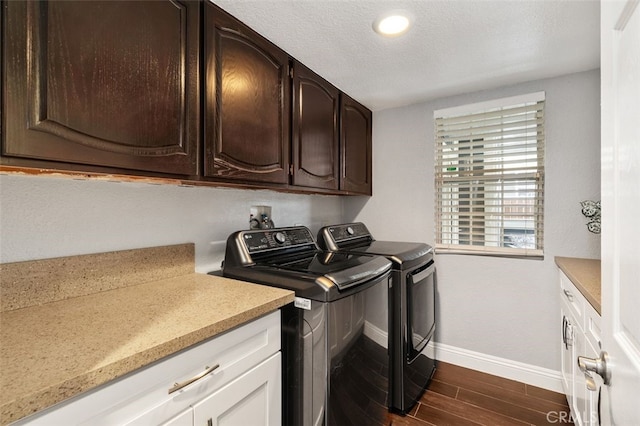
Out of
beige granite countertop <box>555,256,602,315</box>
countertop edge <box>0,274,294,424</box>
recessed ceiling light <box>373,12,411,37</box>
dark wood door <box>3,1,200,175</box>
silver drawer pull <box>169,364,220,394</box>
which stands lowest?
silver drawer pull <box>169,364,220,394</box>

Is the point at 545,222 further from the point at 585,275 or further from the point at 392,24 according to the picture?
the point at 392,24

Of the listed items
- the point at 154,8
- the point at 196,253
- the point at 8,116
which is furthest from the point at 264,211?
the point at 8,116

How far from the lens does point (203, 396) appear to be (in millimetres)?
870

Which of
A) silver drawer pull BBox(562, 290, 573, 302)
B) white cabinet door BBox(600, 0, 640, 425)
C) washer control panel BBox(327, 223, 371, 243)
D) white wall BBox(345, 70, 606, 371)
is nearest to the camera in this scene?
white cabinet door BBox(600, 0, 640, 425)

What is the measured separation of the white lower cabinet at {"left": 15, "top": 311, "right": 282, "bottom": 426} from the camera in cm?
66

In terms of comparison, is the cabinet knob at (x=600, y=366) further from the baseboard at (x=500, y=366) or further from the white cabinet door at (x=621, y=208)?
the baseboard at (x=500, y=366)

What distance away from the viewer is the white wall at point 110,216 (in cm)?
102

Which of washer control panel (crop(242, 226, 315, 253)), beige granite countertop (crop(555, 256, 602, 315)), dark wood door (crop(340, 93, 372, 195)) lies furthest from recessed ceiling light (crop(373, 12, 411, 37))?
beige granite countertop (crop(555, 256, 602, 315))

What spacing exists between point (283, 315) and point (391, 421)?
108 centimetres

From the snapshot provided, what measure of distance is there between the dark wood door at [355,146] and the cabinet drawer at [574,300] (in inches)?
57.3

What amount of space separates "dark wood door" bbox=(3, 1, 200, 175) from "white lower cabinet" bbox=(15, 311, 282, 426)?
2.09 feet

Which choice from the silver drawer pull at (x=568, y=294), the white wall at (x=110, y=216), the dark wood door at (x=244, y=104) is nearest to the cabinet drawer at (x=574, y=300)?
the silver drawer pull at (x=568, y=294)

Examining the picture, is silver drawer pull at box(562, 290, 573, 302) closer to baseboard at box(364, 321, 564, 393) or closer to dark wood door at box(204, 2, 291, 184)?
baseboard at box(364, 321, 564, 393)

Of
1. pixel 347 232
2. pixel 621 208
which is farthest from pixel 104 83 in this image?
pixel 347 232
